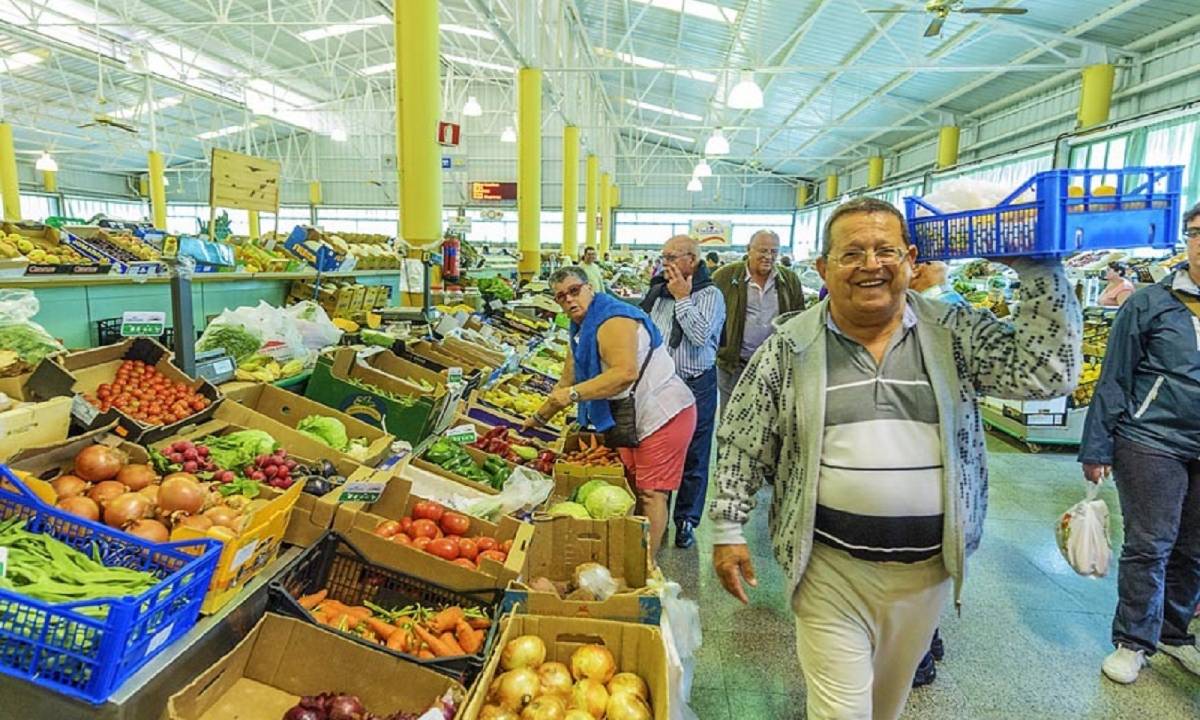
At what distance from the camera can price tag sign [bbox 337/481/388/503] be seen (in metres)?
2.31

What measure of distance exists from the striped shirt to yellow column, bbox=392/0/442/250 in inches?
121

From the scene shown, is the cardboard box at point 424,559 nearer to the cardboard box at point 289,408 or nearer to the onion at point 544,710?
the onion at point 544,710

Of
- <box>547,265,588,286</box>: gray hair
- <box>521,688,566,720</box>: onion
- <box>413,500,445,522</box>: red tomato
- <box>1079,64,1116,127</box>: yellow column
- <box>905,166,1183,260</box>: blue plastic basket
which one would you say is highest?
<box>1079,64,1116,127</box>: yellow column

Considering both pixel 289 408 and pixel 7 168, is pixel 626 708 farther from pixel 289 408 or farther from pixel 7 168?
pixel 7 168

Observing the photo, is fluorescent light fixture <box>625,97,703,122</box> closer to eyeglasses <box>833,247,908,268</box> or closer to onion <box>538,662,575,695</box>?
eyeglasses <box>833,247,908,268</box>

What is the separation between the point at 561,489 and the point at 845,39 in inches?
463

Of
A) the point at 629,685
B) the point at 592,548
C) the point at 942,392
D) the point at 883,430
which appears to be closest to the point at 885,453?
the point at 883,430

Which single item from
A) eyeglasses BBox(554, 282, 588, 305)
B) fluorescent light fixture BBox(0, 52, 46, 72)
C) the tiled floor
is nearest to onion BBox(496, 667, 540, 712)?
the tiled floor

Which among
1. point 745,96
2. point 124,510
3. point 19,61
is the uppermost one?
point 19,61

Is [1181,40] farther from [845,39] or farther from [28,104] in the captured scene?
[28,104]

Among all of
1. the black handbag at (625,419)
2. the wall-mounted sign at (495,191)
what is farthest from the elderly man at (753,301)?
the wall-mounted sign at (495,191)

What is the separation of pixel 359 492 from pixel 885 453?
1651mm

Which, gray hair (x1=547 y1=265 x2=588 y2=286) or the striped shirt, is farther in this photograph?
the striped shirt

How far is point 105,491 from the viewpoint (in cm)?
212
